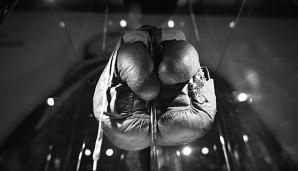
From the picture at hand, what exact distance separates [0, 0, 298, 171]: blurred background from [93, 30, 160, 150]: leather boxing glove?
8cm

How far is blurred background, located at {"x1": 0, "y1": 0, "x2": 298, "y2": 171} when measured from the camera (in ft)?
3.40

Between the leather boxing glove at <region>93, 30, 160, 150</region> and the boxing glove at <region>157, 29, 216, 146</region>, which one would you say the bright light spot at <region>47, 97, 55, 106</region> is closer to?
the leather boxing glove at <region>93, 30, 160, 150</region>

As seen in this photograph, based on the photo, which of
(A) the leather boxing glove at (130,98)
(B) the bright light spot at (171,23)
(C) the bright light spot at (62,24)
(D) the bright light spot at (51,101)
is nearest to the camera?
(A) the leather boxing glove at (130,98)

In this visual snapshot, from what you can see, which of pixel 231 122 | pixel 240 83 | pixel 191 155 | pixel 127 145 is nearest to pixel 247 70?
pixel 240 83

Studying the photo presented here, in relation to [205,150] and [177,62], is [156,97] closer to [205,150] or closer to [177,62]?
[177,62]

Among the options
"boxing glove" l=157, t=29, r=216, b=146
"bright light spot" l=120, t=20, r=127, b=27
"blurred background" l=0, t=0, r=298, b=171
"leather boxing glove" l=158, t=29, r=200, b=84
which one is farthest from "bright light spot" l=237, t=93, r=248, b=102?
"bright light spot" l=120, t=20, r=127, b=27

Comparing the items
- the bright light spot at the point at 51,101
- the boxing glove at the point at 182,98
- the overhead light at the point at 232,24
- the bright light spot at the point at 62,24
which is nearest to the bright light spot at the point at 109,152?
the boxing glove at the point at 182,98

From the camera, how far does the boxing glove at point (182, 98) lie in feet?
3.02

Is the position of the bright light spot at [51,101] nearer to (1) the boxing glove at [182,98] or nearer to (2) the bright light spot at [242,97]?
(1) the boxing glove at [182,98]

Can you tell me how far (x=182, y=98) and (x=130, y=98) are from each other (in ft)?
0.58

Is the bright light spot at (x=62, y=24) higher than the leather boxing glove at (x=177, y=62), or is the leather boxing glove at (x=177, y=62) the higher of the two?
the bright light spot at (x=62, y=24)

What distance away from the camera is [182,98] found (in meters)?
0.99

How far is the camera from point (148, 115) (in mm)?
951

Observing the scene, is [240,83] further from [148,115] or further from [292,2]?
[148,115]
